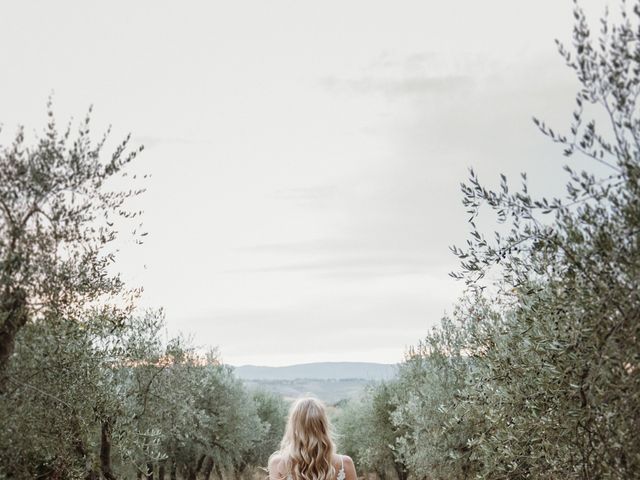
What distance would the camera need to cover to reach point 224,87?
19094mm

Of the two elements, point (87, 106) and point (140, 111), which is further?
point (140, 111)

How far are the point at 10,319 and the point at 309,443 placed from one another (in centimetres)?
384

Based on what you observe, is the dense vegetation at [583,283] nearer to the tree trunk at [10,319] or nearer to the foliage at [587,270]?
the foliage at [587,270]

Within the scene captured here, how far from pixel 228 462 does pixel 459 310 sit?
1669 centimetres

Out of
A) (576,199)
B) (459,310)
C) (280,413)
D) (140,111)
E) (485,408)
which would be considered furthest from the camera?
(280,413)

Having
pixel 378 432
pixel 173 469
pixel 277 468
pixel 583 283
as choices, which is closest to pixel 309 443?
pixel 277 468

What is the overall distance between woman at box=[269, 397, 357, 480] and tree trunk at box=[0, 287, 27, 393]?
3.48 meters

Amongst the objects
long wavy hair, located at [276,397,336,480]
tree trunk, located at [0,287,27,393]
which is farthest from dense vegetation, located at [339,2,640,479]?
tree trunk, located at [0,287,27,393]

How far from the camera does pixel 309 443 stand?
8531 mm

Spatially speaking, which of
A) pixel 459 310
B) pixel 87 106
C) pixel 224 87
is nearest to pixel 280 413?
pixel 459 310

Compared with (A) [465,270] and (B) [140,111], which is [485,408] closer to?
(A) [465,270]

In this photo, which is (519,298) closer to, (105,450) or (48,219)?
(48,219)

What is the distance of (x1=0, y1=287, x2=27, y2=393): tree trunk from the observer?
8453 millimetres

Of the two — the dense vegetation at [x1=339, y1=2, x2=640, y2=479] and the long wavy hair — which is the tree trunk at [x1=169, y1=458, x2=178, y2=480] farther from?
the long wavy hair
